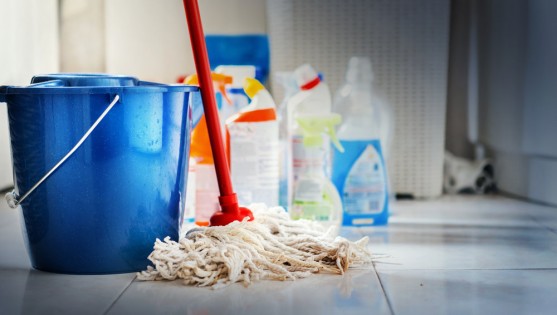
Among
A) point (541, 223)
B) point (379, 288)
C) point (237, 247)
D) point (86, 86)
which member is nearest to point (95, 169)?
point (86, 86)

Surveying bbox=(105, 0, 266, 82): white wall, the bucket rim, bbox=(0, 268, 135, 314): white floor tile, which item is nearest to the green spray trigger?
the bucket rim

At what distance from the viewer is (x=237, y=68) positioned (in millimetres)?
→ 1653

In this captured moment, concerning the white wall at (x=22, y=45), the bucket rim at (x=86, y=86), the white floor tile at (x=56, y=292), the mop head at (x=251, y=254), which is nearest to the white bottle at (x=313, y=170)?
the mop head at (x=251, y=254)

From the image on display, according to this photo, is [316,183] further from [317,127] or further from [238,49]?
[238,49]

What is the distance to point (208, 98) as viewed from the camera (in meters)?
1.30

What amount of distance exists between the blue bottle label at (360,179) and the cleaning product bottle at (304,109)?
0.12ft

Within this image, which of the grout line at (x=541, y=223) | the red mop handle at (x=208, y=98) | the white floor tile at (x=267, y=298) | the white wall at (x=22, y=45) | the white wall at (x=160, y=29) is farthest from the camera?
the white wall at (x=160, y=29)

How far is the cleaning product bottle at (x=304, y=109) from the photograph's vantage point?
62.7 inches

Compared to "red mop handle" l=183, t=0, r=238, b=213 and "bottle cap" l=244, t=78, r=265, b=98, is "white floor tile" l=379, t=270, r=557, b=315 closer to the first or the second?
"red mop handle" l=183, t=0, r=238, b=213

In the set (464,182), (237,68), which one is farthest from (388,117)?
(237,68)

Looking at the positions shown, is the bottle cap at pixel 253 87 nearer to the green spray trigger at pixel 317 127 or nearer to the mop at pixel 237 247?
the green spray trigger at pixel 317 127

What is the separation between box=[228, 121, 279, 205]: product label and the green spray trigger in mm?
65

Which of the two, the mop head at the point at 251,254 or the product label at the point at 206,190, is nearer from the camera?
the mop head at the point at 251,254

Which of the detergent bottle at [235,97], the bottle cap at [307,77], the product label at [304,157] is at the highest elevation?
the bottle cap at [307,77]
